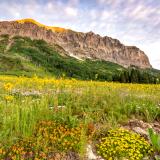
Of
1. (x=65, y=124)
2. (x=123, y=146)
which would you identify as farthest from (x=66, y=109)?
(x=123, y=146)

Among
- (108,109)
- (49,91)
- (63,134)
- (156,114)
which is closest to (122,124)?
(108,109)

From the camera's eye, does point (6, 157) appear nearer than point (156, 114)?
Yes

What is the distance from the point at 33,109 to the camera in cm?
783

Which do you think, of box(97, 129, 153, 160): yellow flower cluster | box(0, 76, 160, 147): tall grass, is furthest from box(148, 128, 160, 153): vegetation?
Answer: box(0, 76, 160, 147): tall grass

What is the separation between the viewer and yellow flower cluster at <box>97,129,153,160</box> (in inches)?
265

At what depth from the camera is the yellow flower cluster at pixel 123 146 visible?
22.1 feet

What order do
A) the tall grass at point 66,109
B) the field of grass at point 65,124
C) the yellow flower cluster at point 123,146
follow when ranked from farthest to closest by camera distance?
1. the tall grass at point 66,109
2. the yellow flower cluster at point 123,146
3. the field of grass at point 65,124

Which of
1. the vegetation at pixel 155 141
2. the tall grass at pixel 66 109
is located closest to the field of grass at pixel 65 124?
the tall grass at pixel 66 109

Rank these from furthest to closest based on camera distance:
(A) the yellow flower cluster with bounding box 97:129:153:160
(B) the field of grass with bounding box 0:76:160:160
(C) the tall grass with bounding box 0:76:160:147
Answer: (C) the tall grass with bounding box 0:76:160:147, (A) the yellow flower cluster with bounding box 97:129:153:160, (B) the field of grass with bounding box 0:76:160:160

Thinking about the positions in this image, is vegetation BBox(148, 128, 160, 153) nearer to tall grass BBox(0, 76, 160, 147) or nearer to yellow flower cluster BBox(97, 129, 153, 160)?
yellow flower cluster BBox(97, 129, 153, 160)

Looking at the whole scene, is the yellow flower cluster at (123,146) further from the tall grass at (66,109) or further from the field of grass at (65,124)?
the tall grass at (66,109)

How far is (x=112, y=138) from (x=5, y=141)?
8.24 ft

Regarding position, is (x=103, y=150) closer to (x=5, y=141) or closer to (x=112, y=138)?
(x=112, y=138)

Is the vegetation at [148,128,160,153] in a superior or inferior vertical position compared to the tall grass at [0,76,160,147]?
inferior
